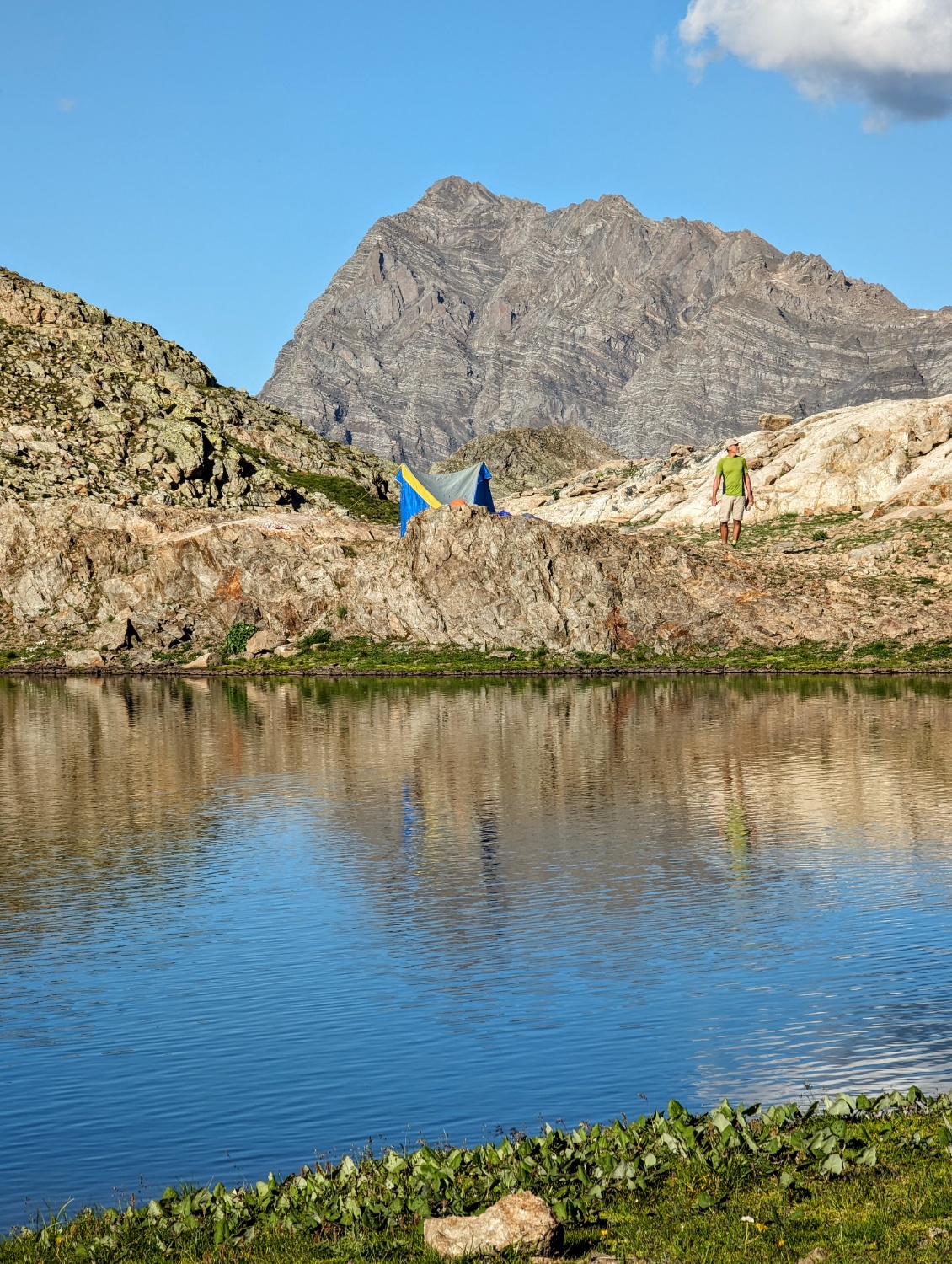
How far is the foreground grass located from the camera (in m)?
14.4

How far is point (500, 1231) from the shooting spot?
14391 mm

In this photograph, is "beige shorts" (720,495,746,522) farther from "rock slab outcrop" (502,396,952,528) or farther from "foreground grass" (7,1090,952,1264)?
"rock slab outcrop" (502,396,952,528)

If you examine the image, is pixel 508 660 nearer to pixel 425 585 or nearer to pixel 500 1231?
pixel 425 585

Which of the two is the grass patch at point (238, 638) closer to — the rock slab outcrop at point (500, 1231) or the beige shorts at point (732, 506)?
the beige shorts at point (732, 506)

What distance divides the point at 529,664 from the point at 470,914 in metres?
86.2

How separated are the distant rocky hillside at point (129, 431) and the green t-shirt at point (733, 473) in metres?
120

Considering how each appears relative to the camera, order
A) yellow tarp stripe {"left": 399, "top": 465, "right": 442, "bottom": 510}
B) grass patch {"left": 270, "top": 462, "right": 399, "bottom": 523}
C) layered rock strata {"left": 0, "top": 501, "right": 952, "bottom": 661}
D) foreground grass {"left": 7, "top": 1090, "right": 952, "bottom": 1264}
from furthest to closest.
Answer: grass patch {"left": 270, "top": 462, "right": 399, "bottom": 523}, yellow tarp stripe {"left": 399, "top": 465, "right": 442, "bottom": 510}, layered rock strata {"left": 0, "top": 501, "right": 952, "bottom": 661}, foreground grass {"left": 7, "top": 1090, "right": 952, "bottom": 1264}

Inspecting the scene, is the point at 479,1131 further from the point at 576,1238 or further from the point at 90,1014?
the point at 90,1014

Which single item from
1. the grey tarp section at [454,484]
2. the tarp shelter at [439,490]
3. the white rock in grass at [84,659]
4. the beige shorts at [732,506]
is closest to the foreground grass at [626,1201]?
the beige shorts at [732,506]

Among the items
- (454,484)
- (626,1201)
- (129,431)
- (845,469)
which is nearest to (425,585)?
(454,484)

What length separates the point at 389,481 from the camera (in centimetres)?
19825

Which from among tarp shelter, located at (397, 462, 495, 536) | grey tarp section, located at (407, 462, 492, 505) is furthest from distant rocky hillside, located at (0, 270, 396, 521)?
tarp shelter, located at (397, 462, 495, 536)

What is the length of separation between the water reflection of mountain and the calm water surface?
24 cm

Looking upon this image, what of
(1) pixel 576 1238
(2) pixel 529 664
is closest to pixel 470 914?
(1) pixel 576 1238
